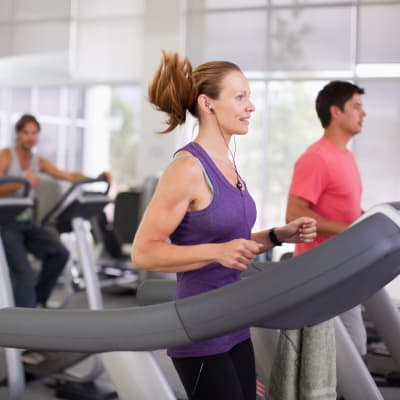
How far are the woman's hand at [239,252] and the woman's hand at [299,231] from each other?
307 millimetres

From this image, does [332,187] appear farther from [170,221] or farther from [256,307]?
[256,307]

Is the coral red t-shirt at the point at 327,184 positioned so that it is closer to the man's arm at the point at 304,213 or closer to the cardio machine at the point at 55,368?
the man's arm at the point at 304,213

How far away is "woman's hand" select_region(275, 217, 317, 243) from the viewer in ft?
5.32

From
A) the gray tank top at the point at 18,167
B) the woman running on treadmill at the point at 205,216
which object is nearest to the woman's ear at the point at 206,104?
A: the woman running on treadmill at the point at 205,216

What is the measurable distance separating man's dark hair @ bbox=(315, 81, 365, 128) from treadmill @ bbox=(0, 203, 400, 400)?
68.7 inches

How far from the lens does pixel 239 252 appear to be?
1.33 m

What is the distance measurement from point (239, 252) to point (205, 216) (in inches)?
10.0

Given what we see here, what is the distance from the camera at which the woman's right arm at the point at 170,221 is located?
1.47 m

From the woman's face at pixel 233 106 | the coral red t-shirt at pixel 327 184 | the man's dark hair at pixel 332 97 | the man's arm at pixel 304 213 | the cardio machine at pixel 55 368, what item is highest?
the man's dark hair at pixel 332 97

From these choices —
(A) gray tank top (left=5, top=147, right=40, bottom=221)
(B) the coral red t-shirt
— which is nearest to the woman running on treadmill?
(B) the coral red t-shirt

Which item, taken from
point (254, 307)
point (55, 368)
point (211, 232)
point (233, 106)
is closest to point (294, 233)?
point (211, 232)

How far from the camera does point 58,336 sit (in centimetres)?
140

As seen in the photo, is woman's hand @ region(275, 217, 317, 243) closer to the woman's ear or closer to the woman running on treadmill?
the woman running on treadmill

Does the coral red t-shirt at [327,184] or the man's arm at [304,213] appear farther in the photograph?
the coral red t-shirt at [327,184]
